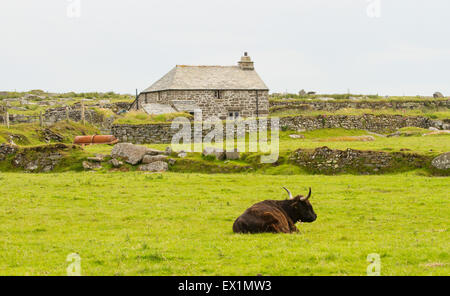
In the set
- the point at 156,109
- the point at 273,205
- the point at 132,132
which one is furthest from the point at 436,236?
the point at 156,109

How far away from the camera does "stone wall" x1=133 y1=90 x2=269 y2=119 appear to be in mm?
59969

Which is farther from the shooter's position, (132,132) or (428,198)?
(132,132)

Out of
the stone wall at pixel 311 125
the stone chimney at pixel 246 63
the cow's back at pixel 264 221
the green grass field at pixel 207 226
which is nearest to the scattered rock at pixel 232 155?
the green grass field at pixel 207 226

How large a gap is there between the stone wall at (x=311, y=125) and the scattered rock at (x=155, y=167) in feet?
36.8

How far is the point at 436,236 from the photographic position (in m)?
14.2

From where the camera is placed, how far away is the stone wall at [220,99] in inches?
2361

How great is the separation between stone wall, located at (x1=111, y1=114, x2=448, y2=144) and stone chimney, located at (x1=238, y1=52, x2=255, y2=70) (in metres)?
20.2

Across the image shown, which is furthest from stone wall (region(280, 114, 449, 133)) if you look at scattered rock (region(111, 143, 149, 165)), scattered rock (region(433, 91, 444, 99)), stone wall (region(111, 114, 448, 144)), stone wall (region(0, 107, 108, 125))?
scattered rock (region(433, 91, 444, 99))

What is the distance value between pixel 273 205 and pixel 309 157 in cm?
Result: 1685

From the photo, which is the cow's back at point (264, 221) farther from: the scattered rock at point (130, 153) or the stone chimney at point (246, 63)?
the stone chimney at point (246, 63)

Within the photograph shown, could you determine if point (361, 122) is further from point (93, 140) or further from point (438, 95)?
point (438, 95)

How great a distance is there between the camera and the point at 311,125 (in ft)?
156
